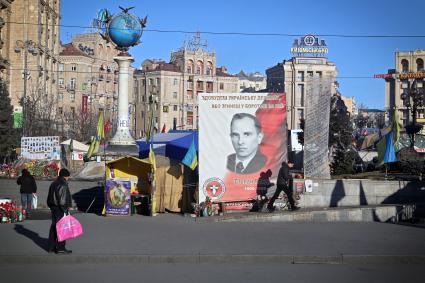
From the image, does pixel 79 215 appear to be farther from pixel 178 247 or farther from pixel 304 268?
pixel 304 268

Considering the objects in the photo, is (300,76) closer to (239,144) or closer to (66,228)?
(239,144)

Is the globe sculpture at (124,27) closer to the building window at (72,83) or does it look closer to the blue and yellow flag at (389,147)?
the blue and yellow flag at (389,147)

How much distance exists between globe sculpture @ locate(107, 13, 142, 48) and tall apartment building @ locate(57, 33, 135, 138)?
170 feet

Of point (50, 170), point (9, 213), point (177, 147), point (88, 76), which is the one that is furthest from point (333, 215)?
point (88, 76)

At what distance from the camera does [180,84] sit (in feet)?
354

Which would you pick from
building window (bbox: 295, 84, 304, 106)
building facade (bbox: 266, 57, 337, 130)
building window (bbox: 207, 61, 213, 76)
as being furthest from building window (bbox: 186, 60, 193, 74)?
building window (bbox: 295, 84, 304, 106)

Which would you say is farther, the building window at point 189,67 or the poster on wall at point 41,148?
the building window at point 189,67

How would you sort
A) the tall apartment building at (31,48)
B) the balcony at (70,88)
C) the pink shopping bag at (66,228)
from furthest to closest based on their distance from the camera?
the balcony at (70,88) < the tall apartment building at (31,48) < the pink shopping bag at (66,228)

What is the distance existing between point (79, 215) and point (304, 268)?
9.84 metres

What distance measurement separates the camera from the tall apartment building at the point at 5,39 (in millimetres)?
51250

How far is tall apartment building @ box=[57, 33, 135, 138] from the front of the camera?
89.6 metres

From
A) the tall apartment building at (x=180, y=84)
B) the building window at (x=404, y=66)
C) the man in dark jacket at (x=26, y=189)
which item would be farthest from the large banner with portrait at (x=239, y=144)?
the building window at (x=404, y=66)

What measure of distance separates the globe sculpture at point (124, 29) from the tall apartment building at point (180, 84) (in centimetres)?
6970

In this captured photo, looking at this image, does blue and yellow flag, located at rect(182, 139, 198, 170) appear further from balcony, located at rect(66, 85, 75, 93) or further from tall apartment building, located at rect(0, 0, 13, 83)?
balcony, located at rect(66, 85, 75, 93)
